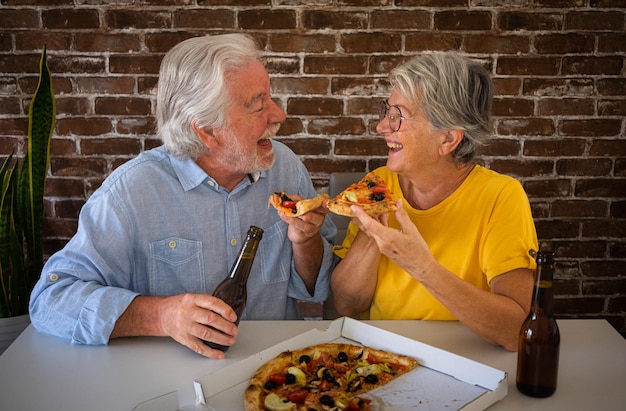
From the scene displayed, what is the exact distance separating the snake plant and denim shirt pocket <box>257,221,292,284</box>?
1126 millimetres

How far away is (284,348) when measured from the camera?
1.47 metres

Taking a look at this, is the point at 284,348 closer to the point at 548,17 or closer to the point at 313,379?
the point at 313,379

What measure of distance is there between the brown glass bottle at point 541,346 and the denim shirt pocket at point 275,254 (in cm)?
86

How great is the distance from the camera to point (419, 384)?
1.37 meters

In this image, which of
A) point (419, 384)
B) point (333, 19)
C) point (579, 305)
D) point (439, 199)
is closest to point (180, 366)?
point (419, 384)

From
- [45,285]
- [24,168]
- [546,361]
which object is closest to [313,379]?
[546,361]

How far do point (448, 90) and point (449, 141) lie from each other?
0.15 metres

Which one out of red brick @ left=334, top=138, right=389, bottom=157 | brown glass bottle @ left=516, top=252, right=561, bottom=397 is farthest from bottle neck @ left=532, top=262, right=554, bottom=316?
red brick @ left=334, top=138, right=389, bottom=157

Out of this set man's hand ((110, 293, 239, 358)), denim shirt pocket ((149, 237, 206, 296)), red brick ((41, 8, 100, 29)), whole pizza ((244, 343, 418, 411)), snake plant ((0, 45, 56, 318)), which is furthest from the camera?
red brick ((41, 8, 100, 29))

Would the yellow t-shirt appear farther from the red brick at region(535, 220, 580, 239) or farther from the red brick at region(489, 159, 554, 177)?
the red brick at region(535, 220, 580, 239)

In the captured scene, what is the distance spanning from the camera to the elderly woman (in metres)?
1.83

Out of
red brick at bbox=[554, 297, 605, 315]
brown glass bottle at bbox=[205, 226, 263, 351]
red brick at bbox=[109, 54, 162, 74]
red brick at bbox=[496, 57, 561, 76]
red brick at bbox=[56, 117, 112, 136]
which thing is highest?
red brick at bbox=[496, 57, 561, 76]

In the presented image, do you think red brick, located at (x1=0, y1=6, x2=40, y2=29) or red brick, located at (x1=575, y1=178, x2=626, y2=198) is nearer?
red brick, located at (x1=0, y1=6, x2=40, y2=29)

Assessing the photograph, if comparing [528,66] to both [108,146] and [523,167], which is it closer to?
[523,167]
